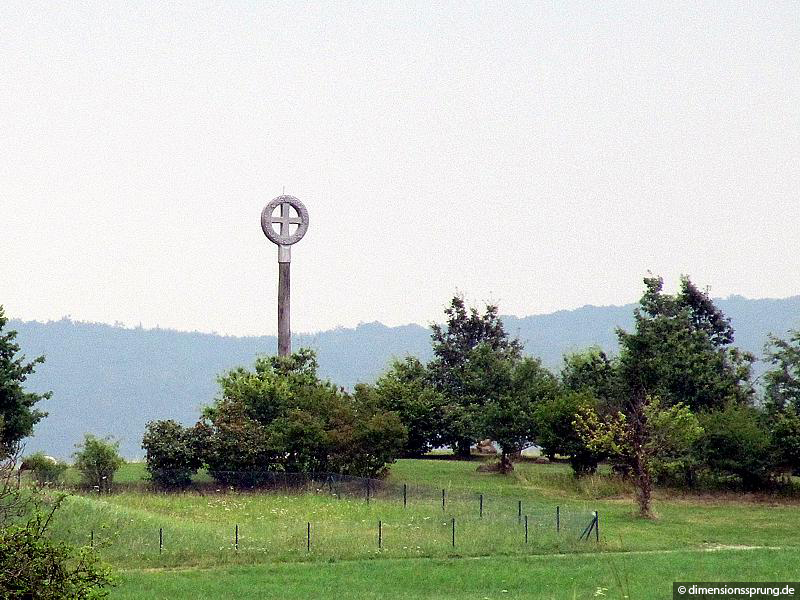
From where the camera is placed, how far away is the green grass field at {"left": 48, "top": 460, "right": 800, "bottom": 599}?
34.0 m

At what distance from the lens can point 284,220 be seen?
7525cm

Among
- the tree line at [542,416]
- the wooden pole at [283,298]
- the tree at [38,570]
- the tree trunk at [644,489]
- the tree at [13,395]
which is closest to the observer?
the tree at [38,570]

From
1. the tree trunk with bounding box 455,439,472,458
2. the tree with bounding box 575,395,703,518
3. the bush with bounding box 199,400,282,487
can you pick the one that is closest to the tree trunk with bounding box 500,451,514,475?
the tree trunk with bounding box 455,439,472,458

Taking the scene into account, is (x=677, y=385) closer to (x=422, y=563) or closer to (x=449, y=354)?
(x=449, y=354)

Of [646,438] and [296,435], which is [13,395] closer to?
[296,435]

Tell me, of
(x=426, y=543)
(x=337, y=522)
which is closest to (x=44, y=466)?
(x=337, y=522)

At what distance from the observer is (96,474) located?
183ft

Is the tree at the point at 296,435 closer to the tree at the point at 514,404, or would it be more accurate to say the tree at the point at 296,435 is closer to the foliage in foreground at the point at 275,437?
the foliage in foreground at the point at 275,437

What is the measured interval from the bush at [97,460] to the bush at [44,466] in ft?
4.47

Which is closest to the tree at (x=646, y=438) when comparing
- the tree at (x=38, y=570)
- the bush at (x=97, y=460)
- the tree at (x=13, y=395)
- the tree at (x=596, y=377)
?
the tree at (x=596, y=377)

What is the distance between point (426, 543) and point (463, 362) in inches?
1844

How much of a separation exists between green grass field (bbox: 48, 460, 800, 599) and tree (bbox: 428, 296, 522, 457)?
16354mm

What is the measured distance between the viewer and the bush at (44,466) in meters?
57.0

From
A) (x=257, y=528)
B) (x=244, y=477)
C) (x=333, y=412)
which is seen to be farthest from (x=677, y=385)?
(x=257, y=528)
